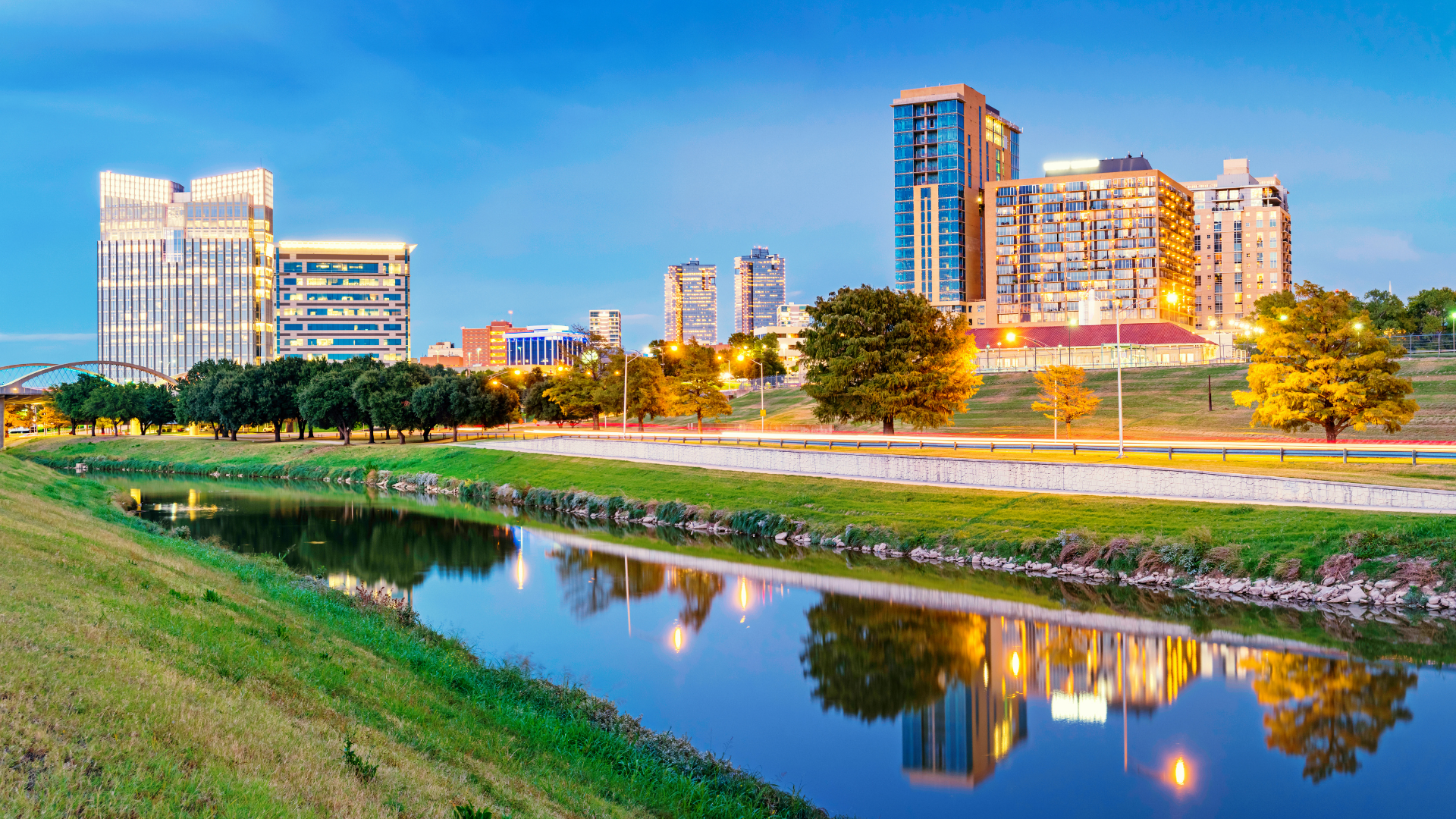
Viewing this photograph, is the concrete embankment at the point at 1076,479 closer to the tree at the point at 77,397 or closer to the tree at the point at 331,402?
the tree at the point at 331,402

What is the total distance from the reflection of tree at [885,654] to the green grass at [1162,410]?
1552 inches

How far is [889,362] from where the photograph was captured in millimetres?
57562

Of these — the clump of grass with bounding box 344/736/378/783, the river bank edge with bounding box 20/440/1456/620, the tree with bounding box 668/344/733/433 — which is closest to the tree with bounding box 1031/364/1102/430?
the tree with bounding box 668/344/733/433

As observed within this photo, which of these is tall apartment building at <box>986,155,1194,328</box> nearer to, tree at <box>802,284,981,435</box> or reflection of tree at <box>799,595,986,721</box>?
tree at <box>802,284,981,435</box>

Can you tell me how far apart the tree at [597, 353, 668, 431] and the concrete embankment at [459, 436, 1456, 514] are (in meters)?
27.1

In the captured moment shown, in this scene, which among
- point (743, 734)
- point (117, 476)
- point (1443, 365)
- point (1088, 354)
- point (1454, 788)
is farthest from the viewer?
point (1088, 354)

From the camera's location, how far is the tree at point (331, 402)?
9319cm

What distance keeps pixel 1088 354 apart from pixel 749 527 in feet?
307

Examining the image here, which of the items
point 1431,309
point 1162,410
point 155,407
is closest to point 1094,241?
A: point 1431,309

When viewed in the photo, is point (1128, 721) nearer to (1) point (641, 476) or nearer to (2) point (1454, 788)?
(2) point (1454, 788)

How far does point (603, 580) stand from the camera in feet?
113

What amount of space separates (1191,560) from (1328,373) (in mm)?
20092

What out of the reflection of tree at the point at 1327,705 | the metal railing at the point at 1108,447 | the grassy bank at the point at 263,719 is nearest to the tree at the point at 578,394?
the metal railing at the point at 1108,447

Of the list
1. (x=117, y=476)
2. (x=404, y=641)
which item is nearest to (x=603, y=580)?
(x=404, y=641)
